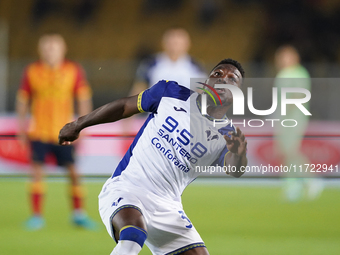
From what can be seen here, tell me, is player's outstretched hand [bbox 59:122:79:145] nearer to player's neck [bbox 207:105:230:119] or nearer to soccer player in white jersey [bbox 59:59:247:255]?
soccer player in white jersey [bbox 59:59:247:255]

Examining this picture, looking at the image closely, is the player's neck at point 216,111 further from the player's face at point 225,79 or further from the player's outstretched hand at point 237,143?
the player's outstretched hand at point 237,143

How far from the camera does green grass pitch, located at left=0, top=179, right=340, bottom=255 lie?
3793 millimetres

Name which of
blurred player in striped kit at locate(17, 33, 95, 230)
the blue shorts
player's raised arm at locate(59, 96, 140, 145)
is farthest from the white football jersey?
blurred player in striped kit at locate(17, 33, 95, 230)

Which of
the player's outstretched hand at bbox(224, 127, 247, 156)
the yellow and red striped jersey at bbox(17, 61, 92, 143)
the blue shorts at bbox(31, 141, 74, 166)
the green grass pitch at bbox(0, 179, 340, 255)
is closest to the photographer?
the player's outstretched hand at bbox(224, 127, 247, 156)

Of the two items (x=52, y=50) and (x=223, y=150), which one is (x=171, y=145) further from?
(x=52, y=50)

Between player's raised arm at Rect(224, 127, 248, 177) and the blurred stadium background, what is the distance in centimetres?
81

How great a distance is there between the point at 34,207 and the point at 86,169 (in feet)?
4.10

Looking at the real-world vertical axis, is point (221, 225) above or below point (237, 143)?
above

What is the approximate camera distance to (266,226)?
4.41m

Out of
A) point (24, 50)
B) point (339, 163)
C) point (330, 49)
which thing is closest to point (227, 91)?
point (339, 163)

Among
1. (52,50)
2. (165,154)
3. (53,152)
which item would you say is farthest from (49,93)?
(165,154)

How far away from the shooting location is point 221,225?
14.8 ft

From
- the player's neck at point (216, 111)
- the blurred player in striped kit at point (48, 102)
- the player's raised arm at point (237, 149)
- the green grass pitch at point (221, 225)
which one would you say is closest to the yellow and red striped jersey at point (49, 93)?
the blurred player in striped kit at point (48, 102)

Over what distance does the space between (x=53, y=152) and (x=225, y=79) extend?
252 cm
